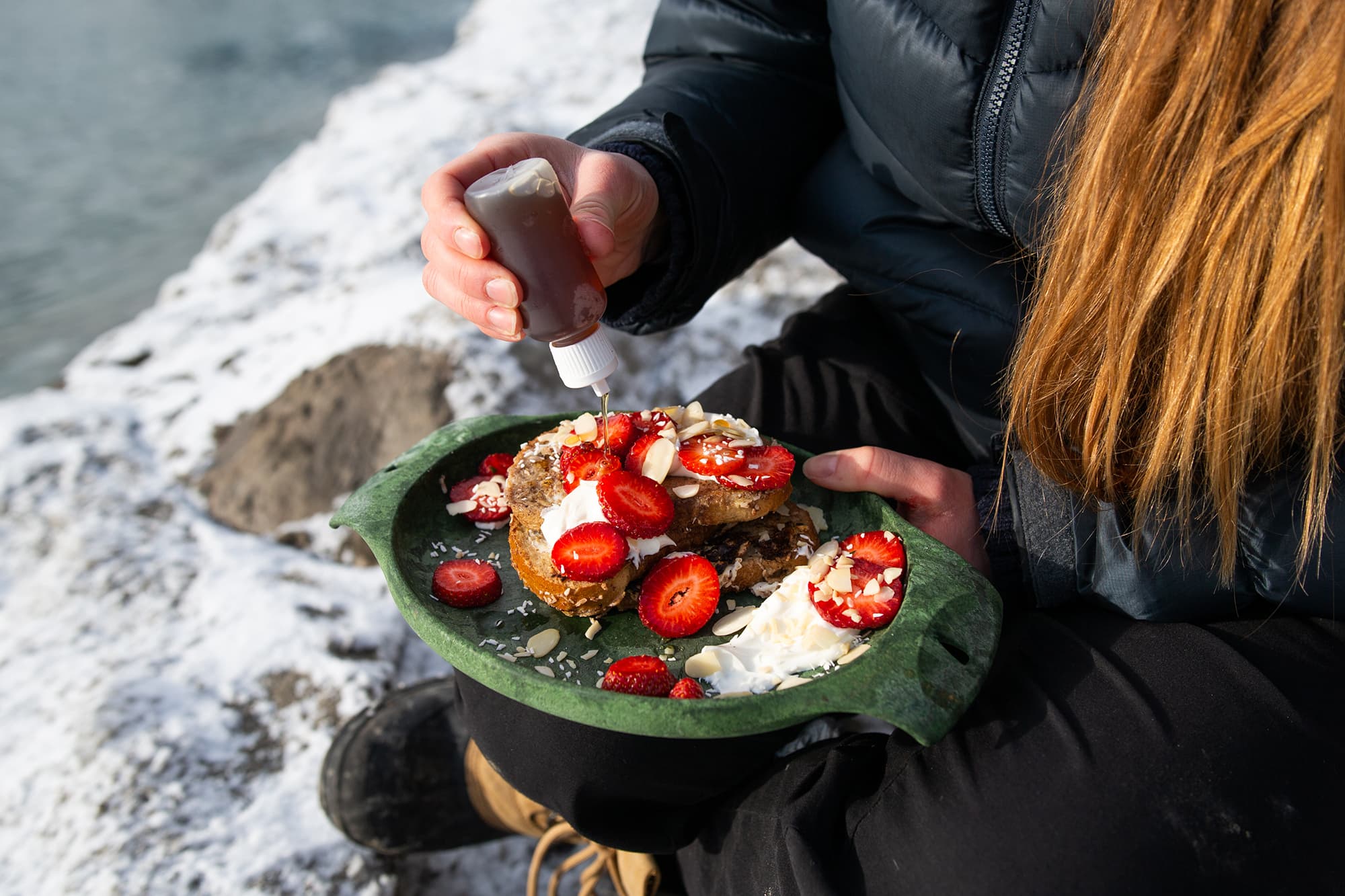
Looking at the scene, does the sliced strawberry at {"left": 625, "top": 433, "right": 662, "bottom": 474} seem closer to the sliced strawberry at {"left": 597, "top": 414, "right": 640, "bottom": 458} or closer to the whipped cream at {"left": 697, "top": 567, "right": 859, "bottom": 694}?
the sliced strawberry at {"left": 597, "top": 414, "right": 640, "bottom": 458}

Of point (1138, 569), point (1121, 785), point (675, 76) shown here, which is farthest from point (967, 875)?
point (675, 76)

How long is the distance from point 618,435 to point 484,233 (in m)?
0.36

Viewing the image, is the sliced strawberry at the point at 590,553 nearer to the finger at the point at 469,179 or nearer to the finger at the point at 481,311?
the finger at the point at 481,311

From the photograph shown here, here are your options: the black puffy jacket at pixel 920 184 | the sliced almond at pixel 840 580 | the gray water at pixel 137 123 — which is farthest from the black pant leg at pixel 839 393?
the gray water at pixel 137 123

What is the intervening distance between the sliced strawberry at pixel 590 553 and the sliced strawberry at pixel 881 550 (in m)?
0.34

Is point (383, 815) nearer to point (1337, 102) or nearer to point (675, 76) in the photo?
point (675, 76)

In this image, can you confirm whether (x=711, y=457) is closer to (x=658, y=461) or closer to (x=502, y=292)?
(x=658, y=461)

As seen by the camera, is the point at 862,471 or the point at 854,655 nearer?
the point at 854,655

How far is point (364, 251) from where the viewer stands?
352 cm

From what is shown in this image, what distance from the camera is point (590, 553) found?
1.27 m

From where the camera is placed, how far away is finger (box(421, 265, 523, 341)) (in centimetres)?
129

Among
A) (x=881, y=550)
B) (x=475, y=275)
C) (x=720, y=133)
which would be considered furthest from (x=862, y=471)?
(x=720, y=133)

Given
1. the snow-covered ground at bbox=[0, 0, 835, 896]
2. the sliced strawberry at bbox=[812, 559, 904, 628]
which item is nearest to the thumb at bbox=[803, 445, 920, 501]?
the sliced strawberry at bbox=[812, 559, 904, 628]

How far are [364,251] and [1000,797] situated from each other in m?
3.11
